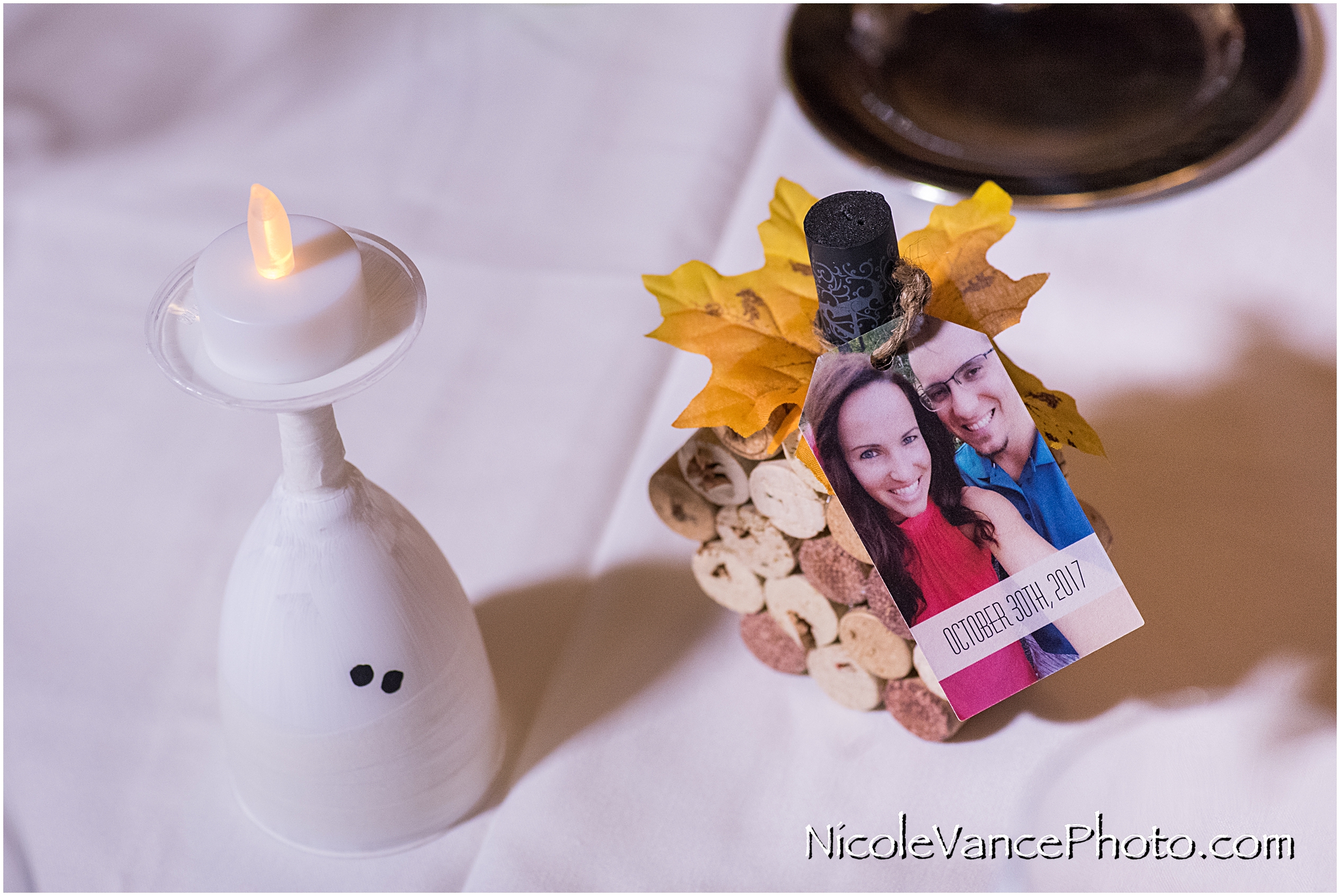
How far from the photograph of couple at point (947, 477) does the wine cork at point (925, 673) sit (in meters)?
0.07

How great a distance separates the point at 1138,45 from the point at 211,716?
0.69 m

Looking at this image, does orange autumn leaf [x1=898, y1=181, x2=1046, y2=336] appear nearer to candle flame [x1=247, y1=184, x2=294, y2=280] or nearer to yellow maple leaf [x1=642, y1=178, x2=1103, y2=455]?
yellow maple leaf [x1=642, y1=178, x2=1103, y2=455]

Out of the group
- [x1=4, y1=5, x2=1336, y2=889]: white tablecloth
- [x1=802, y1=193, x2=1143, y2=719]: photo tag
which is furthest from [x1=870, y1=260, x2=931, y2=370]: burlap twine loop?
[x1=4, y1=5, x2=1336, y2=889]: white tablecloth

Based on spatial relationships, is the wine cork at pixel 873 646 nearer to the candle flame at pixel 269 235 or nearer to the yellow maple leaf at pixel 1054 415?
the yellow maple leaf at pixel 1054 415

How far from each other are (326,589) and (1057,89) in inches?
23.1

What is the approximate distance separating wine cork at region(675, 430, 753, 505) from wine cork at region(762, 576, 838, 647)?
0.05 m

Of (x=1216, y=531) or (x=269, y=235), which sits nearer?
(x=269, y=235)

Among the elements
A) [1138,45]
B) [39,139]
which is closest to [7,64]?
[39,139]

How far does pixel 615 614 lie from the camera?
2.03 feet

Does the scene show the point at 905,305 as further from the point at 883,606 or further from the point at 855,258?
the point at 883,606

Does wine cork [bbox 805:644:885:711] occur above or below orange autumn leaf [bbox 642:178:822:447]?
below

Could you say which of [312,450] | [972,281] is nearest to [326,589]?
[312,450]

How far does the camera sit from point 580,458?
0.69 meters

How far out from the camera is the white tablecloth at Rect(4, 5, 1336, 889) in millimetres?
539
